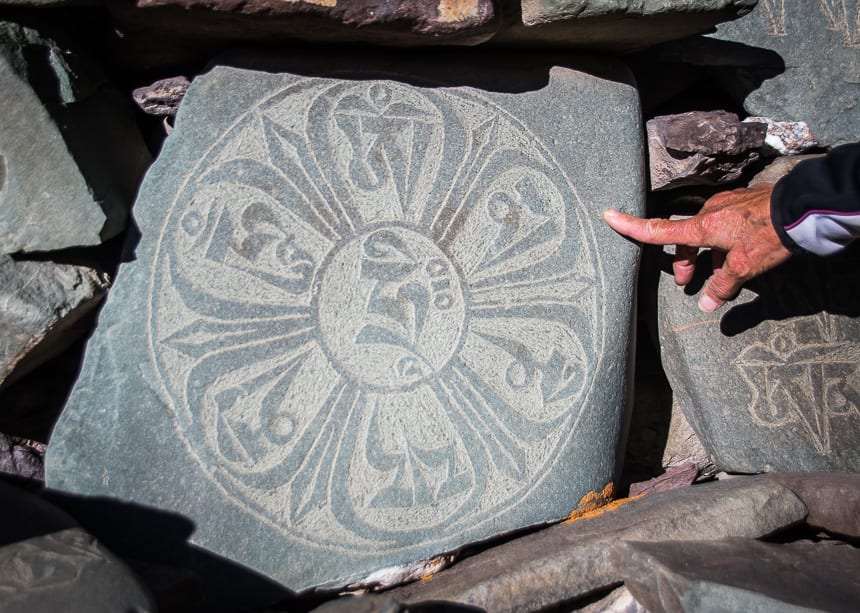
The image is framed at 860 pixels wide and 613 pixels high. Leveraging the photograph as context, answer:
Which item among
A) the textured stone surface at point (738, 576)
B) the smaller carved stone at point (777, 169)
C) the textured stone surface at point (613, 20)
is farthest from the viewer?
the smaller carved stone at point (777, 169)

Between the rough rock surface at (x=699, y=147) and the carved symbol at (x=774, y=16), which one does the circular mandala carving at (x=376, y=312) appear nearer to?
the rough rock surface at (x=699, y=147)

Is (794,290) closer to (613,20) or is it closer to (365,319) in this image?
(613,20)

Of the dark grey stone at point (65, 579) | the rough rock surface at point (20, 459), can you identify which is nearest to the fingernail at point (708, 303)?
the dark grey stone at point (65, 579)

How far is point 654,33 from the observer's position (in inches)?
85.7

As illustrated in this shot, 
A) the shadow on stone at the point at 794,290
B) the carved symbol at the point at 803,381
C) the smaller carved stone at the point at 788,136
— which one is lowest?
the carved symbol at the point at 803,381

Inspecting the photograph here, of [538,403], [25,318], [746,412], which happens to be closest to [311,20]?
[25,318]

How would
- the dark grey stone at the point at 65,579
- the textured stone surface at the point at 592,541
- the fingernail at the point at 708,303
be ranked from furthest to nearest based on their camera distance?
the fingernail at the point at 708,303, the textured stone surface at the point at 592,541, the dark grey stone at the point at 65,579

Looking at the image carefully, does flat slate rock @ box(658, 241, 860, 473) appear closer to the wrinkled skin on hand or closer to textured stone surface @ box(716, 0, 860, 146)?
the wrinkled skin on hand

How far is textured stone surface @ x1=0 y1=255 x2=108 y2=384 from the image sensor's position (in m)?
1.76

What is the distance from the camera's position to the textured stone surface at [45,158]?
5.66 ft

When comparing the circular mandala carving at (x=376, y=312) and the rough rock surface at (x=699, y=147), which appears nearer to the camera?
the circular mandala carving at (x=376, y=312)

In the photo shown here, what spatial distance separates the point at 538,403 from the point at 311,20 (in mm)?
→ 1163

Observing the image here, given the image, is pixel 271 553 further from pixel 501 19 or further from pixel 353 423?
pixel 501 19

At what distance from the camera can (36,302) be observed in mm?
1767
